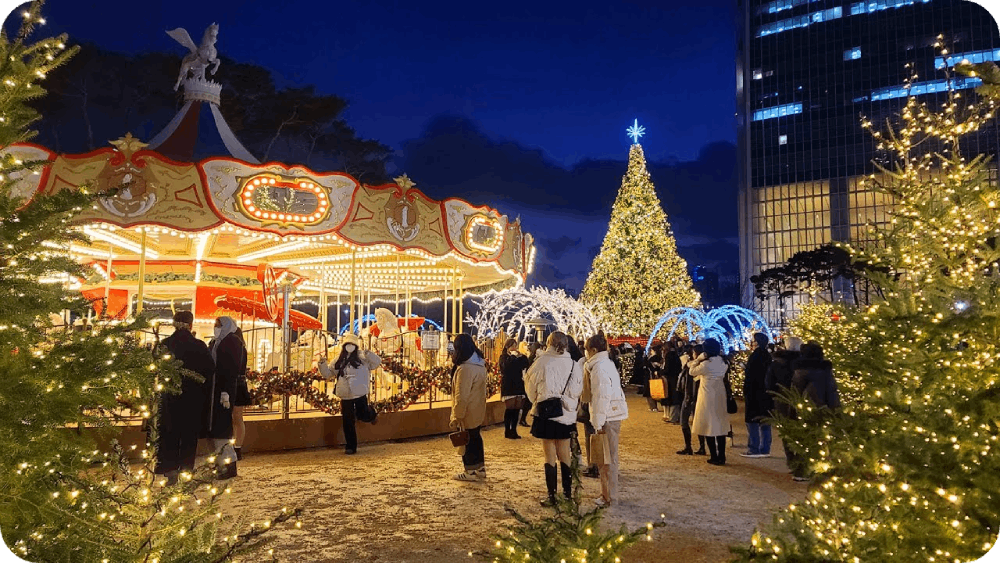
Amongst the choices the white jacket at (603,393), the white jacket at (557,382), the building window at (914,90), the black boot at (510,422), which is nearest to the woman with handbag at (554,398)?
the white jacket at (557,382)

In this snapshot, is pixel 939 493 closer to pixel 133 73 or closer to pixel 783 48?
pixel 133 73

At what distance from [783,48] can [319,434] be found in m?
70.7

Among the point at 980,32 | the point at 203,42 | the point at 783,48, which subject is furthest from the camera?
the point at 783,48

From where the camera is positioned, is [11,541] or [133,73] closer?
[11,541]

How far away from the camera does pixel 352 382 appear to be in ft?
30.1

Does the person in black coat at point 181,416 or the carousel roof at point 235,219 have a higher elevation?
the carousel roof at point 235,219

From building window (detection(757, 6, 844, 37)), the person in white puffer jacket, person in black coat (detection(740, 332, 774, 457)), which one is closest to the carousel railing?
the person in white puffer jacket

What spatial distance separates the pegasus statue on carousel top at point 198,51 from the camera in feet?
53.0

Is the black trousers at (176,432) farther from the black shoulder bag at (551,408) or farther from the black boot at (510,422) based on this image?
the black boot at (510,422)

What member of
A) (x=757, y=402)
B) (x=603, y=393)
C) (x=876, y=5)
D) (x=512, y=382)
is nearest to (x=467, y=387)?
(x=603, y=393)

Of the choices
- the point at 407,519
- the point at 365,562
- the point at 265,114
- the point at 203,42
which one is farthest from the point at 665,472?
the point at 265,114

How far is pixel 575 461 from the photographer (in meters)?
3.89

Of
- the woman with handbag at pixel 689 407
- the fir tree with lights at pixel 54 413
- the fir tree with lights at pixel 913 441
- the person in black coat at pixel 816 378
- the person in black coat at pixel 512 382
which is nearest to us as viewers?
the fir tree with lights at pixel 54 413

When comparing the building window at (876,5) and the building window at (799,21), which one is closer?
the building window at (876,5)
